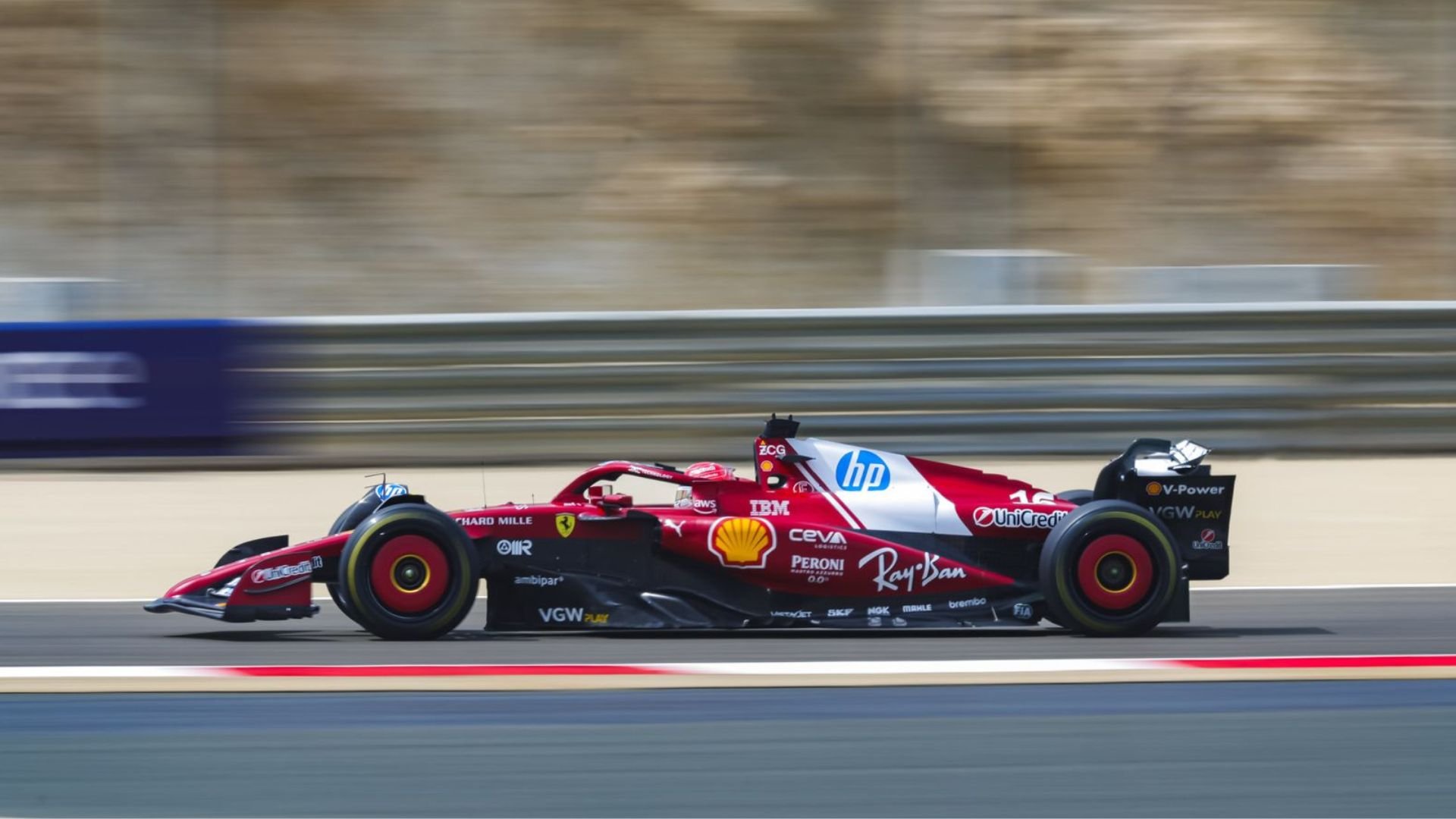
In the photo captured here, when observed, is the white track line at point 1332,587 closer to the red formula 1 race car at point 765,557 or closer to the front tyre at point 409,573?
the red formula 1 race car at point 765,557

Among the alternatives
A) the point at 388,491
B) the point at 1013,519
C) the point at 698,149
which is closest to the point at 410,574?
the point at 388,491

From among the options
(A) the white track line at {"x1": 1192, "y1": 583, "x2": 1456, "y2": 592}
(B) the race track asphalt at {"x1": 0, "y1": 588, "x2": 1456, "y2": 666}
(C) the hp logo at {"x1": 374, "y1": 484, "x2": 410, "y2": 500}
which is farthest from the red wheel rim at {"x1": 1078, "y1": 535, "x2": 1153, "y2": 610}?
(C) the hp logo at {"x1": 374, "y1": 484, "x2": 410, "y2": 500}

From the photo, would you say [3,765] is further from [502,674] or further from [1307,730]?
[1307,730]

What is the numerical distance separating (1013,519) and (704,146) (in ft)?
37.4

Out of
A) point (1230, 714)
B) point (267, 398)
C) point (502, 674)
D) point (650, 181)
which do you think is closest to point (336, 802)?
point (502, 674)

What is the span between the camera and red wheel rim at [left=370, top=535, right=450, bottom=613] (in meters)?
6.77

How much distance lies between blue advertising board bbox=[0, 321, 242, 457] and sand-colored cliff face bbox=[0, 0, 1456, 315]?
6.32 meters

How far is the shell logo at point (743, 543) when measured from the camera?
696 centimetres

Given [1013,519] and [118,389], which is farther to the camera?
[118,389]

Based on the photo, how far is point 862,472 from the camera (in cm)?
720

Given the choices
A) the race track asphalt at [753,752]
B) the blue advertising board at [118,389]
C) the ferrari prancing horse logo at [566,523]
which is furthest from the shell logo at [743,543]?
the blue advertising board at [118,389]

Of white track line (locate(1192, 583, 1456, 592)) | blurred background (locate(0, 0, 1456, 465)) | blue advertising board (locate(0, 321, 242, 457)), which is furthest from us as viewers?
blurred background (locate(0, 0, 1456, 465))

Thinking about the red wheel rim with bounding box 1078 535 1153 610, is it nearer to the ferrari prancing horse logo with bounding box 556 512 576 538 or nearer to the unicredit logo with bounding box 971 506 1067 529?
the unicredit logo with bounding box 971 506 1067 529

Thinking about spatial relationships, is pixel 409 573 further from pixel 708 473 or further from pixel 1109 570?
pixel 1109 570
